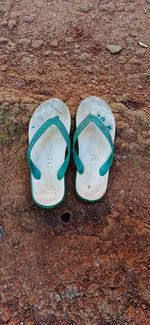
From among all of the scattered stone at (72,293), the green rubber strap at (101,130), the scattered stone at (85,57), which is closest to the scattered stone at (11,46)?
the scattered stone at (85,57)

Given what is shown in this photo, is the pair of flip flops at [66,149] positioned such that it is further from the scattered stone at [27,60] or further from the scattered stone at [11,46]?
the scattered stone at [11,46]

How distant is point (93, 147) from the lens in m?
2.10

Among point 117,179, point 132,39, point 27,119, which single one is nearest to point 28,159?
point 27,119

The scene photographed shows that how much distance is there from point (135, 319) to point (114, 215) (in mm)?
430

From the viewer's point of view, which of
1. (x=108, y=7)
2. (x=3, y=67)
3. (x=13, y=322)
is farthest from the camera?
(x=108, y=7)

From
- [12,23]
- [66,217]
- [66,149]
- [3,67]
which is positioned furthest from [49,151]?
[12,23]

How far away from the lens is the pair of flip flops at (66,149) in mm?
1990

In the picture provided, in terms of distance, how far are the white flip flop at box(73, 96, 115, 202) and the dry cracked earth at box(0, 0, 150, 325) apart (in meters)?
0.06

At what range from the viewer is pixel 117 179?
81.8 inches

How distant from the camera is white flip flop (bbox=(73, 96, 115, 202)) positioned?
200cm

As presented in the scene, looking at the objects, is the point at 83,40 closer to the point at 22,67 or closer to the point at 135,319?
the point at 22,67

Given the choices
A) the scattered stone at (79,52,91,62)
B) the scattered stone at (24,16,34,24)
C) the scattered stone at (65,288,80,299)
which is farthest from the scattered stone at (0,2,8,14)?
the scattered stone at (65,288,80,299)

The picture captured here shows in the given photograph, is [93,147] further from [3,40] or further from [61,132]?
[3,40]

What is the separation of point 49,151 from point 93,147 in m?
0.20
